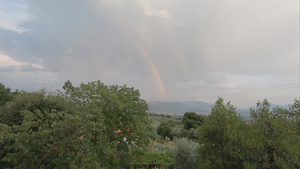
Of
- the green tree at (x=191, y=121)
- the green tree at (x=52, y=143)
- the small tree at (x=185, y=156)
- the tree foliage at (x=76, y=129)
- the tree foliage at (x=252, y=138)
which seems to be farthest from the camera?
the green tree at (x=191, y=121)

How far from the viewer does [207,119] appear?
→ 7180 mm

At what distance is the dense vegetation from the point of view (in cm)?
511

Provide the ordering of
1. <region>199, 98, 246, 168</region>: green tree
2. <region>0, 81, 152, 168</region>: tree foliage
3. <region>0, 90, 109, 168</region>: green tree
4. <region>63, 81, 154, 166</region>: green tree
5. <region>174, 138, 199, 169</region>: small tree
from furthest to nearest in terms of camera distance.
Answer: <region>174, 138, 199, 169</region>: small tree
<region>63, 81, 154, 166</region>: green tree
<region>199, 98, 246, 168</region>: green tree
<region>0, 81, 152, 168</region>: tree foliage
<region>0, 90, 109, 168</region>: green tree

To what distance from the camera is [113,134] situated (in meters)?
7.14

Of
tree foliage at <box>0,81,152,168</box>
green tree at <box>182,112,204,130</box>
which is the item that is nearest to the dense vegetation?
tree foliage at <box>0,81,152,168</box>

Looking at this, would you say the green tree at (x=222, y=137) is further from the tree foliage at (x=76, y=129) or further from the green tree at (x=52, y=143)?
the green tree at (x=52, y=143)

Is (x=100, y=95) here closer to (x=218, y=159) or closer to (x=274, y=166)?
(x=218, y=159)

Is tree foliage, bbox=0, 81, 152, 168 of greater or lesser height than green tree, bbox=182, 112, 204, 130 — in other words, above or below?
above

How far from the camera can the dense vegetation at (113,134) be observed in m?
5.11

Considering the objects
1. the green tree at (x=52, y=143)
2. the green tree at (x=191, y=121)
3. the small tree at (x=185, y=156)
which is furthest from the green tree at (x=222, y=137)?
the green tree at (x=191, y=121)

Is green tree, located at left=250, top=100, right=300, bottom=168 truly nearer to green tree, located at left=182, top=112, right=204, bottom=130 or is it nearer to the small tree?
the small tree

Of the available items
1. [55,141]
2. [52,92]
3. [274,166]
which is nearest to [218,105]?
[274,166]

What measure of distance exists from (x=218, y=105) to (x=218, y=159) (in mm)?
2200

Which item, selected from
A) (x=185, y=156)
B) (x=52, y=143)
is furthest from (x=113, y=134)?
(x=185, y=156)
